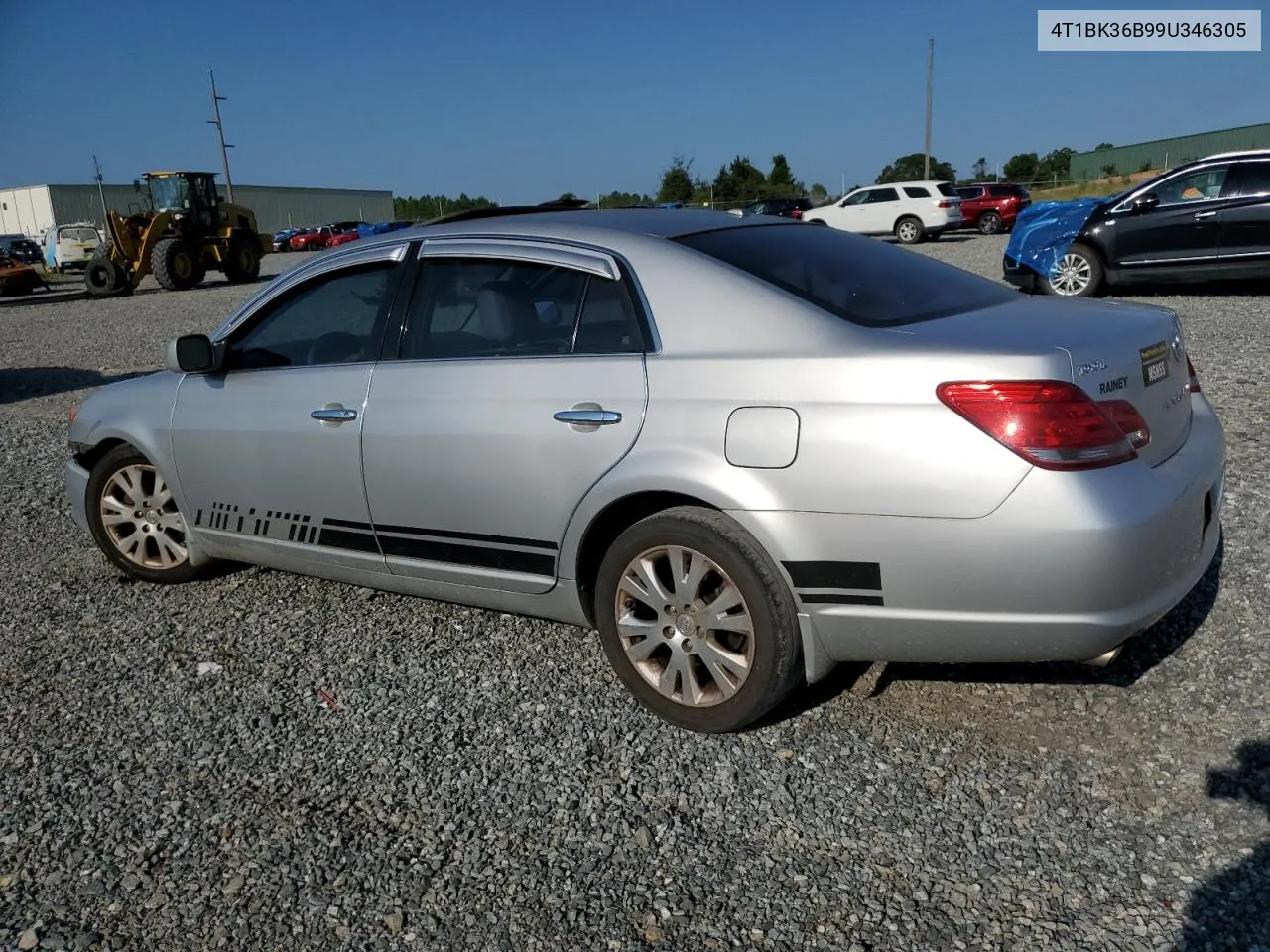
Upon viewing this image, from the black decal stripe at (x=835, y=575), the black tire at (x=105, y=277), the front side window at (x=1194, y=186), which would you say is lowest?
the black decal stripe at (x=835, y=575)

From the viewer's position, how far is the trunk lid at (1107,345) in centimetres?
283

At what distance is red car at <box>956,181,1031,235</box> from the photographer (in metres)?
32.5

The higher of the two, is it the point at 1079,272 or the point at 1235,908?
the point at 1079,272

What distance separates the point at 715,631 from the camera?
3207mm

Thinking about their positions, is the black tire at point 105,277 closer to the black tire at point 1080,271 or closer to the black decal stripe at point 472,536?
the black tire at point 1080,271

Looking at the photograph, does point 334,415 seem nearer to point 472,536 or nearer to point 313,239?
point 472,536

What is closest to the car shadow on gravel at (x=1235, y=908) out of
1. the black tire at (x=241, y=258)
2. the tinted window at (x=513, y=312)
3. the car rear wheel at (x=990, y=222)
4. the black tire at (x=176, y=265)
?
the tinted window at (x=513, y=312)

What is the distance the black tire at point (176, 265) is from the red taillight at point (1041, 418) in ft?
83.9

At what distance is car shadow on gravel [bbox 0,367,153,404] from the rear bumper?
9878 millimetres

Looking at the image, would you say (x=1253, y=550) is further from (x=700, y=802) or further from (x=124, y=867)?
(x=124, y=867)

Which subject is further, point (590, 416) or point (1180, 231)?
point (1180, 231)

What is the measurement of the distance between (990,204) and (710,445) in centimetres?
3258

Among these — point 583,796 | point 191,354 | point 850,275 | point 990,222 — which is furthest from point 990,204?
point 583,796

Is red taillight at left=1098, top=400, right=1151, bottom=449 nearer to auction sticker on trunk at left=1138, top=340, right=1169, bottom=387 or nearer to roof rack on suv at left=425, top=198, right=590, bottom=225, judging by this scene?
auction sticker on trunk at left=1138, top=340, right=1169, bottom=387
